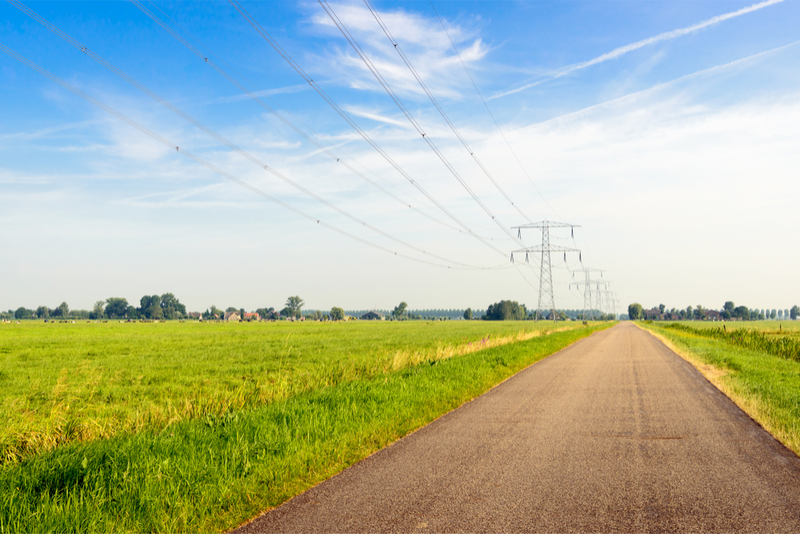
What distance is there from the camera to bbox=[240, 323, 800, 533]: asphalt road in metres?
4.91

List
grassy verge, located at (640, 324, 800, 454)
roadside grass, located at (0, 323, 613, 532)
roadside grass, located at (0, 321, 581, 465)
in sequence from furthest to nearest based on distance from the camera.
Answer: grassy verge, located at (640, 324, 800, 454)
roadside grass, located at (0, 321, 581, 465)
roadside grass, located at (0, 323, 613, 532)

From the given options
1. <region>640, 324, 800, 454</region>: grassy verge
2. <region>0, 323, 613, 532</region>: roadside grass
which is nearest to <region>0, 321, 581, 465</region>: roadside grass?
<region>0, 323, 613, 532</region>: roadside grass

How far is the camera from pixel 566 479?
20.2ft

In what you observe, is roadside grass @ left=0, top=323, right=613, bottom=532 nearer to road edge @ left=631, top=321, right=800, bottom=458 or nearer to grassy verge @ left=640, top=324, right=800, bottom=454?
road edge @ left=631, top=321, right=800, bottom=458

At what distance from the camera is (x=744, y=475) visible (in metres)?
6.37

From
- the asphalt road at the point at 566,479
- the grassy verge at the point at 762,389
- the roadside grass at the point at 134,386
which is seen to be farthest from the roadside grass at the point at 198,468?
the grassy verge at the point at 762,389

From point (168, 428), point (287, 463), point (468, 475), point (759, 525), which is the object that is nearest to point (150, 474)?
point (287, 463)

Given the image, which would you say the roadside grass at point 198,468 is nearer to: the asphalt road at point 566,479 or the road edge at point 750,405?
the asphalt road at point 566,479

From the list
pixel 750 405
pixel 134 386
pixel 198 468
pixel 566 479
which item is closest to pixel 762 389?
pixel 750 405

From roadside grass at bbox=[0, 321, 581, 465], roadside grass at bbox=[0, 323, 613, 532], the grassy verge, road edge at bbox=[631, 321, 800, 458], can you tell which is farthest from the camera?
the grassy verge

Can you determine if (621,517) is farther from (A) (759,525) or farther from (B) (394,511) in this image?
(B) (394,511)

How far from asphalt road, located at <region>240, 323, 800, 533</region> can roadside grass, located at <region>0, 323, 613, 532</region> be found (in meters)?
0.47

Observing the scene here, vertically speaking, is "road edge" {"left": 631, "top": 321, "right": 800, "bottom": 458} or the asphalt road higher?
"road edge" {"left": 631, "top": 321, "right": 800, "bottom": 458}

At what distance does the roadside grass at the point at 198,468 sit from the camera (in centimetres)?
482
